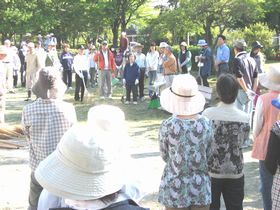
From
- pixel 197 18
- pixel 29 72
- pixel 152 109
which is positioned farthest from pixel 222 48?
pixel 197 18

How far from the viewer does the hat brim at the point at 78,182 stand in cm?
204

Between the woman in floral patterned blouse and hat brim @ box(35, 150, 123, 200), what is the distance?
1.72 metres

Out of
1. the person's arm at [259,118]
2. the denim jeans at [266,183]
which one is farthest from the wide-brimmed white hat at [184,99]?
the denim jeans at [266,183]

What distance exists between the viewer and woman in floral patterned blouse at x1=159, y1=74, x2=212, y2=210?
379cm

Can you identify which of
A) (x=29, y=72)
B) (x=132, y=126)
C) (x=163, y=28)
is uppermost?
(x=163, y=28)

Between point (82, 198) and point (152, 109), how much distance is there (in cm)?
1184

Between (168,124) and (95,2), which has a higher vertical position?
(95,2)

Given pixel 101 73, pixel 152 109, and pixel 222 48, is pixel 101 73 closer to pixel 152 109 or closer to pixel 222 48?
pixel 152 109

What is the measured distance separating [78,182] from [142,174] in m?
2.80

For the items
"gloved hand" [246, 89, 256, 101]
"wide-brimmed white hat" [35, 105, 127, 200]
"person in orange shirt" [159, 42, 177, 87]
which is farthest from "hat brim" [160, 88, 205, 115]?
"person in orange shirt" [159, 42, 177, 87]

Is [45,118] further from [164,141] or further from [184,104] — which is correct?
[184,104]

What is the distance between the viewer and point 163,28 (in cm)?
2436

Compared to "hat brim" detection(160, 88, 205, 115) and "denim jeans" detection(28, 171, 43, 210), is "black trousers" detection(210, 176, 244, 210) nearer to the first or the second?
"hat brim" detection(160, 88, 205, 115)

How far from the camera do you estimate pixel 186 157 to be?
3783mm
